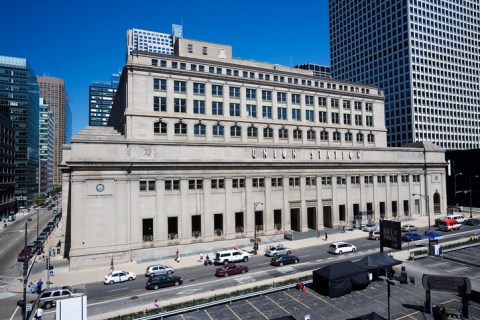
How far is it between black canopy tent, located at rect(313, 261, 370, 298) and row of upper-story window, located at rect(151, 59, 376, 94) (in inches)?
1765

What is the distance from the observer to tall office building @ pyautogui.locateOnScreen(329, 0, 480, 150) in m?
125

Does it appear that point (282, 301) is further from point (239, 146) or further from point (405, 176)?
point (405, 176)

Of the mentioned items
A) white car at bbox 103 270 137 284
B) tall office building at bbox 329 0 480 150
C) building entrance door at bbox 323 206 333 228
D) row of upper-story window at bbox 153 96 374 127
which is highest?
tall office building at bbox 329 0 480 150

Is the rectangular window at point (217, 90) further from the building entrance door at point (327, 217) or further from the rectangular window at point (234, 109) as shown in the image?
the building entrance door at point (327, 217)

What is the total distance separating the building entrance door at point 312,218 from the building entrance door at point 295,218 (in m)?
3.08

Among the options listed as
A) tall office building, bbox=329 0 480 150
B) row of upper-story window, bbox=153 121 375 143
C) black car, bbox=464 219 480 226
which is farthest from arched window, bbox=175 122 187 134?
tall office building, bbox=329 0 480 150

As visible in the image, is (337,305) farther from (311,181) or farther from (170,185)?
(311,181)

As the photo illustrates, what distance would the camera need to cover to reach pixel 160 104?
5788 centimetres

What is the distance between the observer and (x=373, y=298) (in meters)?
26.8

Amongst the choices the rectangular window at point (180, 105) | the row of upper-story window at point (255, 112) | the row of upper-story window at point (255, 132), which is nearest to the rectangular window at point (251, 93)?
the row of upper-story window at point (255, 112)

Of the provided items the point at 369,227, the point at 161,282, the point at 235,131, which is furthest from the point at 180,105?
the point at 369,227

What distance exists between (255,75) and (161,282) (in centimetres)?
4567

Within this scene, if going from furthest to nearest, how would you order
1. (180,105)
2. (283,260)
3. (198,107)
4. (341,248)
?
1. (198,107)
2. (180,105)
3. (341,248)
4. (283,260)

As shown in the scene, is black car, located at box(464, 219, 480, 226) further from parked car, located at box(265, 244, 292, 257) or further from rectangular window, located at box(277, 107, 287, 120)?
parked car, located at box(265, 244, 292, 257)
